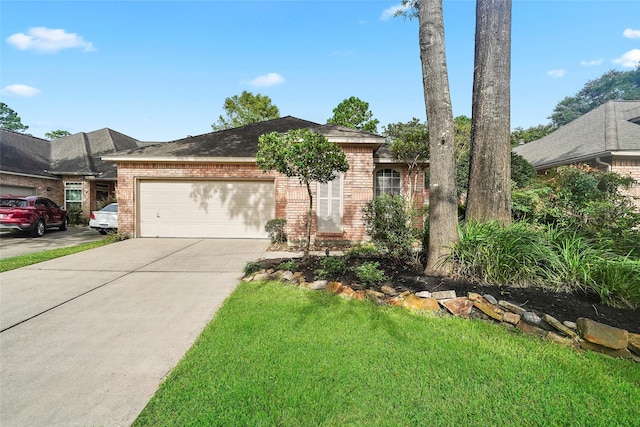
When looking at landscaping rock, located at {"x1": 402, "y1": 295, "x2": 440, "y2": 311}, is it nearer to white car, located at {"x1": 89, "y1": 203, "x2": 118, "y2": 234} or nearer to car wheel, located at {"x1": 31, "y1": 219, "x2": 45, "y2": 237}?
white car, located at {"x1": 89, "y1": 203, "x2": 118, "y2": 234}

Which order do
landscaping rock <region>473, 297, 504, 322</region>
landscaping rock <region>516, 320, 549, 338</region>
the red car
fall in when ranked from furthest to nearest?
the red car
landscaping rock <region>473, 297, 504, 322</region>
landscaping rock <region>516, 320, 549, 338</region>

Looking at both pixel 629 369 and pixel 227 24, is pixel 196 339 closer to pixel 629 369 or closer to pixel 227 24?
pixel 629 369

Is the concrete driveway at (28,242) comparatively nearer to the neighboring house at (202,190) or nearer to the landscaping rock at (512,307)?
the neighboring house at (202,190)

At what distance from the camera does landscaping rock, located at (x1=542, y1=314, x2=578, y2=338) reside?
9.77 feet

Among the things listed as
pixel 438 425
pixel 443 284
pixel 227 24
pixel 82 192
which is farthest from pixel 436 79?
pixel 82 192

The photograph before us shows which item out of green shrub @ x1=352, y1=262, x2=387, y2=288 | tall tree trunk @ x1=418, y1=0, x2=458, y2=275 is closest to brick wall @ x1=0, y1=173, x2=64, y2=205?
green shrub @ x1=352, y1=262, x2=387, y2=288

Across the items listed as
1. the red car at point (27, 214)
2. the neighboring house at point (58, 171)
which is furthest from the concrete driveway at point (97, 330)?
the neighboring house at point (58, 171)

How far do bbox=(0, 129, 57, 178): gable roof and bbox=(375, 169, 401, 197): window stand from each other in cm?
1759

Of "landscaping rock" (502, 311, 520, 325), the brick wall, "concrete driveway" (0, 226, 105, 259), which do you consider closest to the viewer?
"landscaping rock" (502, 311, 520, 325)

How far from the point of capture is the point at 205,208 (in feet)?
33.7

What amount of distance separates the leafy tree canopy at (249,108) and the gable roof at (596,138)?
67.5 ft

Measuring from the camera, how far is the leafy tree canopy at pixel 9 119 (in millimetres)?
38344

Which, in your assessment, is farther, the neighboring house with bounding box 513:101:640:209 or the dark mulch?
the neighboring house with bounding box 513:101:640:209

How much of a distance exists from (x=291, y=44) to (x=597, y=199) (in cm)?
1019
